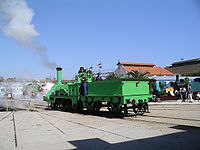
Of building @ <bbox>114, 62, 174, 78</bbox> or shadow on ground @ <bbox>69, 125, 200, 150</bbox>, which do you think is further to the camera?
building @ <bbox>114, 62, 174, 78</bbox>

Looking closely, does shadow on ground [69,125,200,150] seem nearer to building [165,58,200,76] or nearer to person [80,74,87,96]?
person [80,74,87,96]

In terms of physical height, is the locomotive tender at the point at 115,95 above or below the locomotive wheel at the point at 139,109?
above

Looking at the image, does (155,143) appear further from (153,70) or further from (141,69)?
(153,70)

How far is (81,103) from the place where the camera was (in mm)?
14266

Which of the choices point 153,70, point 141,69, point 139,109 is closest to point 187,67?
point 153,70

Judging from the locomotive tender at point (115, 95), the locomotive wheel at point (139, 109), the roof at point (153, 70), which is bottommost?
the locomotive wheel at point (139, 109)

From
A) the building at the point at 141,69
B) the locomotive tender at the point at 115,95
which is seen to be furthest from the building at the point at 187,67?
the locomotive tender at the point at 115,95

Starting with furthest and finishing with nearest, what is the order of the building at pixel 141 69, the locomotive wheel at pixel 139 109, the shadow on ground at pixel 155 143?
the building at pixel 141 69
the locomotive wheel at pixel 139 109
the shadow on ground at pixel 155 143

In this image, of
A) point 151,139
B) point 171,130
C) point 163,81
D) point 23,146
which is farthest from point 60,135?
point 163,81

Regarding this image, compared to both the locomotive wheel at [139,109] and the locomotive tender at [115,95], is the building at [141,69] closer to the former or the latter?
the locomotive tender at [115,95]

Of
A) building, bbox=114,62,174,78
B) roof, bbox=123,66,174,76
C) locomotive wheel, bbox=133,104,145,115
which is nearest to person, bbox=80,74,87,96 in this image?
locomotive wheel, bbox=133,104,145,115

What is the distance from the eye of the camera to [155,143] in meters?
5.73

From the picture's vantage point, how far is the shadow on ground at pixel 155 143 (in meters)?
5.34

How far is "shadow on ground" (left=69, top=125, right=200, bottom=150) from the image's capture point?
5336mm
